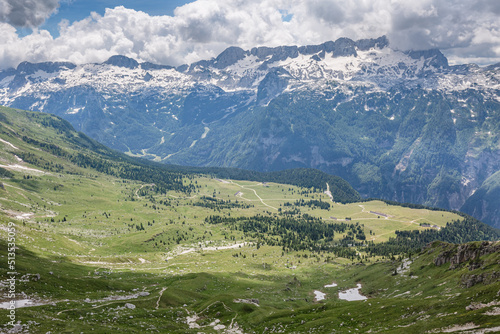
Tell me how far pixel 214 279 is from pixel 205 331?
225 feet

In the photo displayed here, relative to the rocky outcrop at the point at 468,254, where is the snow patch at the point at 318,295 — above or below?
below

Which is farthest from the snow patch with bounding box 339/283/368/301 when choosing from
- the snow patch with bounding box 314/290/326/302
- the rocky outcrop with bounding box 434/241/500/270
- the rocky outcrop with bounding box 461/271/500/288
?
the rocky outcrop with bounding box 461/271/500/288

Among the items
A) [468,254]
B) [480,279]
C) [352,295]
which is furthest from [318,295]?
[480,279]

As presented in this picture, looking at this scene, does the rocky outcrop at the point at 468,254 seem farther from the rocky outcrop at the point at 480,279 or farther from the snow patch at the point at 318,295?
the snow patch at the point at 318,295

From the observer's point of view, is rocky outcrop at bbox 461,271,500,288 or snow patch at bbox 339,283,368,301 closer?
Result: rocky outcrop at bbox 461,271,500,288

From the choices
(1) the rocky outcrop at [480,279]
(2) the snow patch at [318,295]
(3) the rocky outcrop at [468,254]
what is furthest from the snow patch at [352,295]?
(1) the rocky outcrop at [480,279]

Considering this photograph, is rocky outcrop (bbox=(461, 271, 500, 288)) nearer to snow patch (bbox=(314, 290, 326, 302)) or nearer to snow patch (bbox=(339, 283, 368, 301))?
snow patch (bbox=(339, 283, 368, 301))

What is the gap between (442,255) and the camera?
15000 cm

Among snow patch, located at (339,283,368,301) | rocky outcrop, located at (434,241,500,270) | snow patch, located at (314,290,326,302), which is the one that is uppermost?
rocky outcrop, located at (434,241,500,270)

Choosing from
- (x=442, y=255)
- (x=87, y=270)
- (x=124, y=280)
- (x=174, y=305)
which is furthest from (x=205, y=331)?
A: (x=442, y=255)

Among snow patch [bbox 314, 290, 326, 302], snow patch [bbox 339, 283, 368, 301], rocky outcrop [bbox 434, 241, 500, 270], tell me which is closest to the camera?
rocky outcrop [bbox 434, 241, 500, 270]

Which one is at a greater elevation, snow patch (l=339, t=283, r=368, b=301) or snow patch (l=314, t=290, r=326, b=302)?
snow patch (l=339, t=283, r=368, b=301)

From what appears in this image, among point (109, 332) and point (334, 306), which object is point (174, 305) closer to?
point (109, 332)

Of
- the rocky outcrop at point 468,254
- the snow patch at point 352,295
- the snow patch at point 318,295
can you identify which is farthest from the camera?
the snow patch at point 318,295
